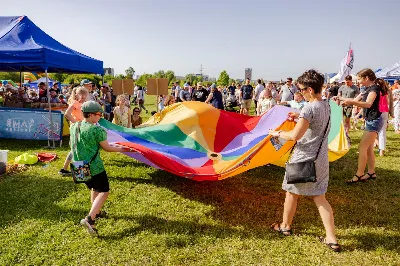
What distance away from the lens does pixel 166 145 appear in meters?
5.85

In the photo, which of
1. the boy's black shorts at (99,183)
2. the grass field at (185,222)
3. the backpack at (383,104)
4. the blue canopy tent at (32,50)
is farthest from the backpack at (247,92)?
the boy's black shorts at (99,183)

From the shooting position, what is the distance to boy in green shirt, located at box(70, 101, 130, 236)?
3707mm

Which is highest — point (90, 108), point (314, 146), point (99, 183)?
point (90, 108)

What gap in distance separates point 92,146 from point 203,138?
8.90 ft

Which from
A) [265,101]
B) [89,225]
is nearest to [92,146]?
[89,225]

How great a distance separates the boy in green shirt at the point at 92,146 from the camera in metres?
3.71

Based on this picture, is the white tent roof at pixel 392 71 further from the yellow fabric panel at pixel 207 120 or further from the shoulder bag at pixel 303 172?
the shoulder bag at pixel 303 172

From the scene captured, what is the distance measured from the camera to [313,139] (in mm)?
3471

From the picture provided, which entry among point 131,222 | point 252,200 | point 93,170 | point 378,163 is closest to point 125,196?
point 131,222

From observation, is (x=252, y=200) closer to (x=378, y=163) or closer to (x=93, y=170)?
(x=93, y=170)

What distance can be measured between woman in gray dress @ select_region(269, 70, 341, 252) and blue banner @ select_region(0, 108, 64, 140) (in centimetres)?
667

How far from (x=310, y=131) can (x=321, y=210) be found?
2.97 ft

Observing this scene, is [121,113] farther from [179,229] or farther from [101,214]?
[179,229]

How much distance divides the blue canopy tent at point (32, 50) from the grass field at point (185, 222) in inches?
124
